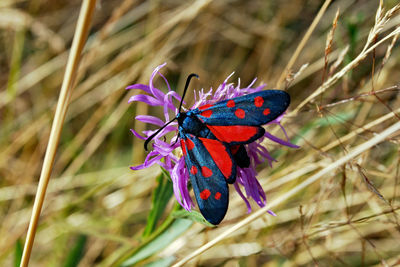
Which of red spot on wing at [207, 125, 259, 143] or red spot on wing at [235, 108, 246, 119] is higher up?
red spot on wing at [235, 108, 246, 119]

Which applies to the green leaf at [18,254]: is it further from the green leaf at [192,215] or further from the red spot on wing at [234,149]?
the red spot on wing at [234,149]

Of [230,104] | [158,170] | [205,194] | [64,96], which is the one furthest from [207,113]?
[158,170]

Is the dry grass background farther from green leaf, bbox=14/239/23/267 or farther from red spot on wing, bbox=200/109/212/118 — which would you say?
red spot on wing, bbox=200/109/212/118

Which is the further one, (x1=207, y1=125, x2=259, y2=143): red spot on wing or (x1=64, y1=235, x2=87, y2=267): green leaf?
(x1=64, y1=235, x2=87, y2=267): green leaf

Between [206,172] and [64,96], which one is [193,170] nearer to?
[206,172]

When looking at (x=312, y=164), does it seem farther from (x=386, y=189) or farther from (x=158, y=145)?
(x=158, y=145)

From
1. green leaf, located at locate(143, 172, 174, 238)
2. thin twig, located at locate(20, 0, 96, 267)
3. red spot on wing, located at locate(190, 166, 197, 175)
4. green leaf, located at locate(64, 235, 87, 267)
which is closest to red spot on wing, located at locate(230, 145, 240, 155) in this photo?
red spot on wing, located at locate(190, 166, 197, 175)
